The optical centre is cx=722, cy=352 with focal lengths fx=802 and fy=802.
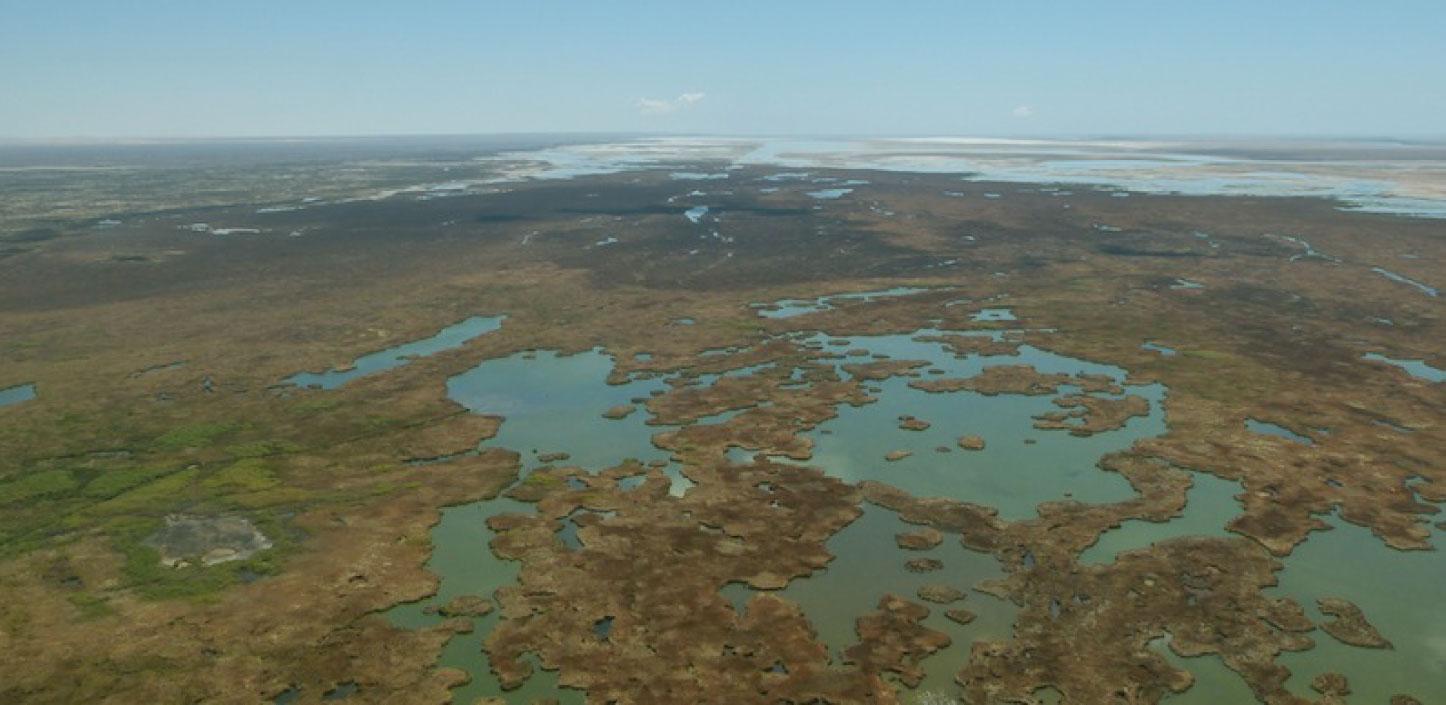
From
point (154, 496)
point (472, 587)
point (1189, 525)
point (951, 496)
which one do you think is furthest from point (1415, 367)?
point (154, 496)

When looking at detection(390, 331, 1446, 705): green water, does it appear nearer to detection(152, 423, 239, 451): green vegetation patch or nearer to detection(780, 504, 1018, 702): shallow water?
detection(780, 504, 1018, 702): shallow water

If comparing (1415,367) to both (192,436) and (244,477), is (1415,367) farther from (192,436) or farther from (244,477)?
(192,436)

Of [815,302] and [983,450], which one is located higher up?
[815,302]

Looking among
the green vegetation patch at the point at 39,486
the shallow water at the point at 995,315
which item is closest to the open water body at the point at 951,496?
the shallow water at the point at 995,315

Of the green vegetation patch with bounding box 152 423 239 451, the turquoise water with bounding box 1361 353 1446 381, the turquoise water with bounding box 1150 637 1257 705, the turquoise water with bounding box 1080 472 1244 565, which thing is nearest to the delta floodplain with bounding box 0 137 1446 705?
the turquoise water with bounding box 1150 637 1257 705

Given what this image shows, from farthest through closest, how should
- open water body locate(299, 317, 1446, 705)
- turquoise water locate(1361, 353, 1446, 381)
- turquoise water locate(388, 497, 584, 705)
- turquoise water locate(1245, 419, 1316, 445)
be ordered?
turquoise water locate(1361, 353, 1446, 381) → turquoise water locate(1245, 419, 1316, 445) → open water body locate(299, 317, 1446, 705) → turquoise water locate(388, 497, 584, 705)

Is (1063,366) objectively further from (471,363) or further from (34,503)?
(34,503)

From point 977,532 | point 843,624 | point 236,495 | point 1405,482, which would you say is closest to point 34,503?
point 236,495
